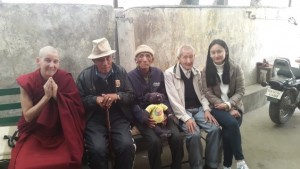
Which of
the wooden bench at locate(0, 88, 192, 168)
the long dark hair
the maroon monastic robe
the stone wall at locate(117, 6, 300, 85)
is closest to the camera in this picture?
the maroon monastic robe

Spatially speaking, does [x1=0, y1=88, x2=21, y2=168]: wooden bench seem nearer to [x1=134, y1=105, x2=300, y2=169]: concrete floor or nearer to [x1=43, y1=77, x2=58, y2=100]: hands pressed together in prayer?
[x1=43, y1=77, x2=58, y2=100]: hands pressed together in prayer

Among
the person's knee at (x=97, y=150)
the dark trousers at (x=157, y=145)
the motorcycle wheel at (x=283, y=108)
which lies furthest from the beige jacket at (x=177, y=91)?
the motorcycle wheel at (x=283, y=108)

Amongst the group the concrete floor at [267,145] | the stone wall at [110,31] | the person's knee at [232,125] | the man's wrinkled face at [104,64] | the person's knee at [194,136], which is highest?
the stone wall at [110,31]

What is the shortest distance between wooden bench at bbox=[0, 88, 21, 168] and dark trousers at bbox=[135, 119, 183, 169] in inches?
55.2

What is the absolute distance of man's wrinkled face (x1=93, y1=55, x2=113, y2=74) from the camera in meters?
3.06

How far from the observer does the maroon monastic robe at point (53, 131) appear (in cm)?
257

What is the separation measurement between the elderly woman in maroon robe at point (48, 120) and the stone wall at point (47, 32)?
65 centimetres

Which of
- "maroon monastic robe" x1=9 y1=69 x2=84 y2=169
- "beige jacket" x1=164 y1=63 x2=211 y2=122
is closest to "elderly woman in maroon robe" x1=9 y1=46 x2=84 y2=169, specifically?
"maroon monastic robe" x1=9 y1=69 x2=84 y2=169

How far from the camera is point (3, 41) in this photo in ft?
10.6

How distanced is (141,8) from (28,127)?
7.32 ft

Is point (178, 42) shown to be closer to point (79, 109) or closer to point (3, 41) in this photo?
point (79, 109)

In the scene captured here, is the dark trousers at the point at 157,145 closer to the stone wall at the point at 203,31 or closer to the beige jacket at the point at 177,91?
the beige jacket at the point at 177,91

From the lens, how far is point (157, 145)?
2988mm

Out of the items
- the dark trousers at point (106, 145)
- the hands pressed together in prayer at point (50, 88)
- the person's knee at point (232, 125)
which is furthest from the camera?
the person's knee at point (232, 125)
